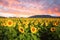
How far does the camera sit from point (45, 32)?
364 centimetres

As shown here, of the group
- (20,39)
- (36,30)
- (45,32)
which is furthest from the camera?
(45,32)

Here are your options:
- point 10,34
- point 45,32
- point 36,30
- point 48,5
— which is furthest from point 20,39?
point 48,5

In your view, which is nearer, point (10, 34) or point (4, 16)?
point (10, 34)

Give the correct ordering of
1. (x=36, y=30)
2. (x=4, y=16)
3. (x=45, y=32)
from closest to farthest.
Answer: (x=36, y=30) < (x=45, y=32) < (x=4, y=16)

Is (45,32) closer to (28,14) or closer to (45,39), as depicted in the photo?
(45,39)

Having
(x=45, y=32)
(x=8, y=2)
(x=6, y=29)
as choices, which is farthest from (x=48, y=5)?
(x=6, y=29)

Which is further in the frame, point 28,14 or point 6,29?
point 28,14

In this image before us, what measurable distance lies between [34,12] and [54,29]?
1588 millimetres

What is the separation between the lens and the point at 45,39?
3.67 meters

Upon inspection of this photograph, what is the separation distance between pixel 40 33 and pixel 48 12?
1.64m

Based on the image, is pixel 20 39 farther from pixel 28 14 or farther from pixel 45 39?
pixel 28 14

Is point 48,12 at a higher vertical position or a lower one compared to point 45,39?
higher

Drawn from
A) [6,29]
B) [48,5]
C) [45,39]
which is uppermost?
[48,5]

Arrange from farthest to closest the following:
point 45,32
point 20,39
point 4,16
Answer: point 4,16 → point 45,32 → point 20,39
